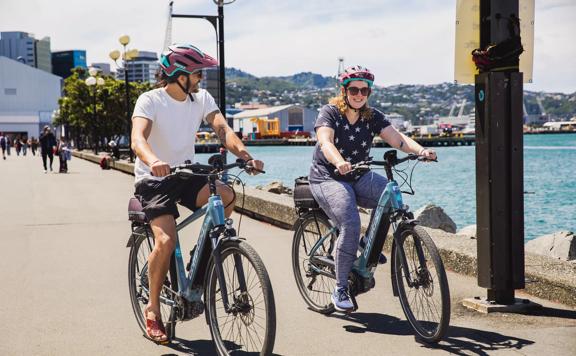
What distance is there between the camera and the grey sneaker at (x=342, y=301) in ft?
16.6

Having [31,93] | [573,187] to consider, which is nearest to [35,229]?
[573,187]

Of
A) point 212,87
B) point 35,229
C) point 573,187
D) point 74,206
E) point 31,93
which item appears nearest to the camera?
point 35,229

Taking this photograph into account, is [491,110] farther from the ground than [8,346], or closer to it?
farther from the ground

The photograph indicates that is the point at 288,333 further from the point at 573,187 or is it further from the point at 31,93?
the point at 31,93

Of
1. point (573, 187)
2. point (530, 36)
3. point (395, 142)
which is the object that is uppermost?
point (530, 36)

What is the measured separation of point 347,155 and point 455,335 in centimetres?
143

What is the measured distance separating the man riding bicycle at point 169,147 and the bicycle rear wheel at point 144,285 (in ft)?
0.29

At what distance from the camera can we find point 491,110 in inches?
213

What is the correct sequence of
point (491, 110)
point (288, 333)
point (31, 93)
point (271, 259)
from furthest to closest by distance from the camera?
point (31, 93) < point (271, 259) < point (491, 110) < point (288, 333)

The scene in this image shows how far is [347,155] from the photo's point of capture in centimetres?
532

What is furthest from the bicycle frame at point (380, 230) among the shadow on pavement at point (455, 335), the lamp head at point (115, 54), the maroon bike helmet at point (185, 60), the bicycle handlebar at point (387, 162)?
the lamp head at point (115, 54)

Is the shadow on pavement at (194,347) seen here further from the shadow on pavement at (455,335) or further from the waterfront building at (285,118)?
the waterfront building at (285,118)

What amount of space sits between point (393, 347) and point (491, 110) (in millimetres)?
1904

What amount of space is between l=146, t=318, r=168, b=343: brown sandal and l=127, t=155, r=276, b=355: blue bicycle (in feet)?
0.26
